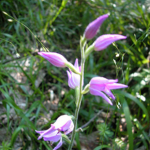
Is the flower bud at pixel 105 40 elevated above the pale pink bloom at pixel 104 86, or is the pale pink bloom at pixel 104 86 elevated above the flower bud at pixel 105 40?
the flower bud at pixel 105 40

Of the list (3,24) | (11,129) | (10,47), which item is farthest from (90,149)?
(3,24)

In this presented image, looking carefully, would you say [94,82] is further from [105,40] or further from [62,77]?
[62,77]

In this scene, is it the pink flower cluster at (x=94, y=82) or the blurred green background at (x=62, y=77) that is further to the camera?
the blurred green background at (x=62, y=77)

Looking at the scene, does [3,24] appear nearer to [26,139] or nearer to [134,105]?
[26,139]

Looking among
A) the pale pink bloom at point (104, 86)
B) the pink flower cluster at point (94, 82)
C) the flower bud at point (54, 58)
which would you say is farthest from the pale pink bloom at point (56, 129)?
the flower bud at point (54, 58)

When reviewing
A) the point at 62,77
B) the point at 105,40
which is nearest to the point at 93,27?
the point at 105,40

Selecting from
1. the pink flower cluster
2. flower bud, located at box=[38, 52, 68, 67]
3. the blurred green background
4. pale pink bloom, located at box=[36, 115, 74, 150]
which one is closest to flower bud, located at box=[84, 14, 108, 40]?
the pink flower cluster

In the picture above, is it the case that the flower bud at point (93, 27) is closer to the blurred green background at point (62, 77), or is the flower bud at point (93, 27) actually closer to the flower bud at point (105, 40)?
the flower bud at point (105, 40)

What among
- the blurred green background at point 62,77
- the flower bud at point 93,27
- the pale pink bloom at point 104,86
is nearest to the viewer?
the flower bud at point 93,27
